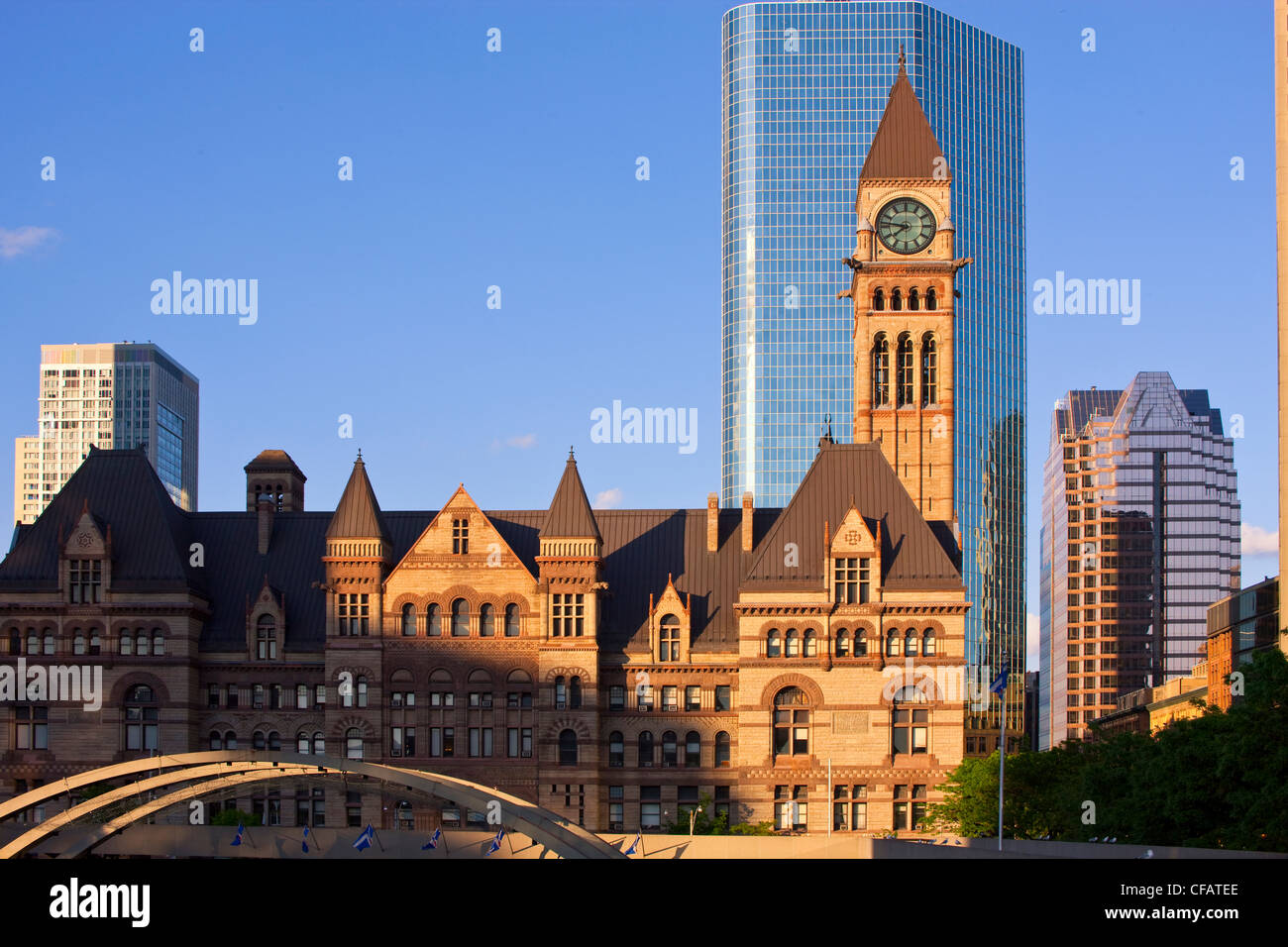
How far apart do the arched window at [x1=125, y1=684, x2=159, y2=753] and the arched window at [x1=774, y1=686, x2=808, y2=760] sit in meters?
35.3

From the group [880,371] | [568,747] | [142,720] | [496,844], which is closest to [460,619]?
[568,747]

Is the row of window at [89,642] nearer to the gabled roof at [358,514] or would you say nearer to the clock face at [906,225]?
the gabled roof at [358,514]

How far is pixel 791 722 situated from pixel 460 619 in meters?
19.7

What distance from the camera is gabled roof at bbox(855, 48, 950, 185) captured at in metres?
122

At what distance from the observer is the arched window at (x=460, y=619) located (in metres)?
105

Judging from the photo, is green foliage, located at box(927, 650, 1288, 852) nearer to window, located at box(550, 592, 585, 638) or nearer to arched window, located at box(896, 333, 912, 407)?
window, located at box(550, 592, 585, 638)

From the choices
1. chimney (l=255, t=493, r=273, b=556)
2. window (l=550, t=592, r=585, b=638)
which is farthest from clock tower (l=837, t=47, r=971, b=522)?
chimney (l=255, t=493, r=273, b=556)

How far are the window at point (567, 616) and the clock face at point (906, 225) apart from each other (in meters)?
33.6

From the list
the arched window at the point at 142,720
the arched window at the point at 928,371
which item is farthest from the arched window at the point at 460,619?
the arched window at the point at 928,371

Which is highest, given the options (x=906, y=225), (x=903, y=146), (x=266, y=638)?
(x=903, y=146)

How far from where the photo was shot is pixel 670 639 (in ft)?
344

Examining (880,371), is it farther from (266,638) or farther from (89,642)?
(89,642)
